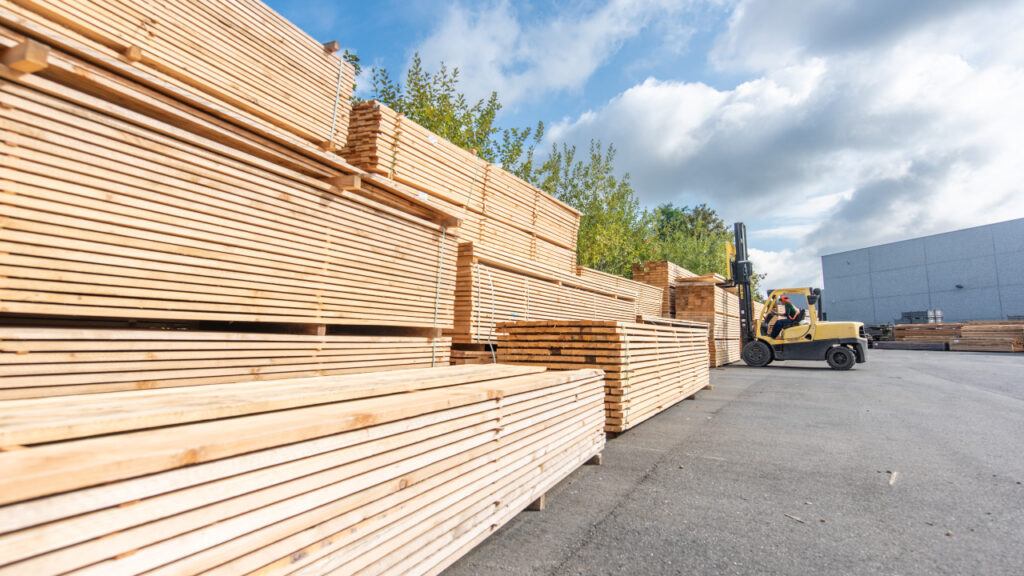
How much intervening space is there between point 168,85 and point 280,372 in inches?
80.0

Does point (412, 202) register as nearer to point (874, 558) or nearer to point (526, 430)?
point (526, 430)

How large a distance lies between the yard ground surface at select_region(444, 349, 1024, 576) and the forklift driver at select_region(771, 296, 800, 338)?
8.33 metres

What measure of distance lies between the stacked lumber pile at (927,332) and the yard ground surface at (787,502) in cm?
2222

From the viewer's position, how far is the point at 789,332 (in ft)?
49.1

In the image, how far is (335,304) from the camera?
13.1 ft

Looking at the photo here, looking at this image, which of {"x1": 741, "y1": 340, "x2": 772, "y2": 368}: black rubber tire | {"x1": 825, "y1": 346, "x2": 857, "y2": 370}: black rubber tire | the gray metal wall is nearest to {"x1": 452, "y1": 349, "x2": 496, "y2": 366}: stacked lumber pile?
{"x1": 741, "y1": 340, "x2": 772, "y2": 368}: black rubber tire

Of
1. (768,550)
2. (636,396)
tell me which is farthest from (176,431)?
(636,396)

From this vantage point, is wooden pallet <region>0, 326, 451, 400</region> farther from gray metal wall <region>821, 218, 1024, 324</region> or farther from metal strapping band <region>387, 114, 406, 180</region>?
gray metal wall <region>821, 218, 1024, 324</region>

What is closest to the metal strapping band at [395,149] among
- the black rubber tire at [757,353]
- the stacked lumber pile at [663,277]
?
the stacked lumber pile at [663,277]

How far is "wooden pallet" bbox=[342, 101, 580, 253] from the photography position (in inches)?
223

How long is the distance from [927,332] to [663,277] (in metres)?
19.0

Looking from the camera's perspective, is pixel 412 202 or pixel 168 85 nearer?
pixel 168 85

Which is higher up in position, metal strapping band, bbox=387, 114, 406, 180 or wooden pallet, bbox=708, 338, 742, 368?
metal strapping band, bbox=387, 114, 406, 180

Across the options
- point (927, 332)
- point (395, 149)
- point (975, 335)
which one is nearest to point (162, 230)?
point (395, 149)
